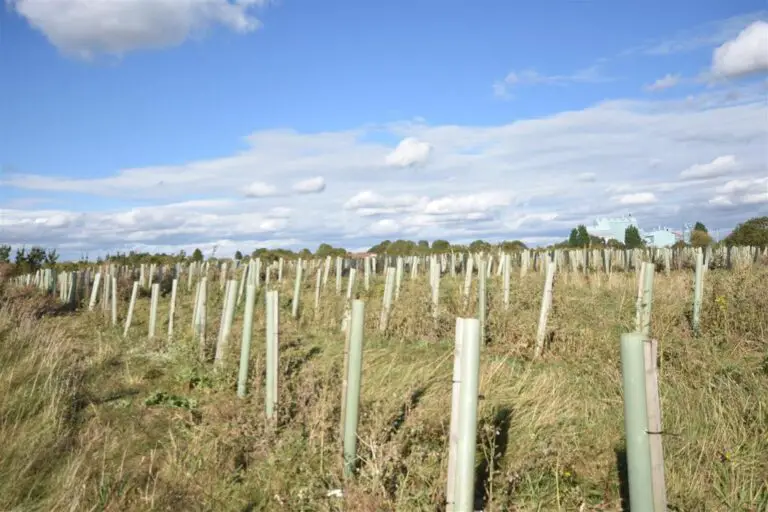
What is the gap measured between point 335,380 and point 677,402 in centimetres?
325

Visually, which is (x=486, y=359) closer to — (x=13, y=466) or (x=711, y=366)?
(x=711, y=366)

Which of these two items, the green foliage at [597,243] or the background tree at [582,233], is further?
the background tree at [582,233]

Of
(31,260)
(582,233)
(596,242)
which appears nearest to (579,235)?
(582,233)

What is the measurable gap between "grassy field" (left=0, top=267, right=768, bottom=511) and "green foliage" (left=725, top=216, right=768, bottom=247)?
32238mm

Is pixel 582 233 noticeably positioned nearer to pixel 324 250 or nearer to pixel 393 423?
pixel 324 250

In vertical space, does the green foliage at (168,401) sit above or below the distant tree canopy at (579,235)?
below

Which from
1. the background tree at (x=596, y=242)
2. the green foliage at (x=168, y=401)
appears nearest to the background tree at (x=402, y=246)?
the background tree at (x=596, y=242)

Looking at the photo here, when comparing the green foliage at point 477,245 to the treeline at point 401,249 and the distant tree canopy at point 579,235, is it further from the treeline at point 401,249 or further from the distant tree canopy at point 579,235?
the distant tree canopy at point 579,235

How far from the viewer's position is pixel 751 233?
125 ft

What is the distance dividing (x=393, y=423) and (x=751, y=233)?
131ft

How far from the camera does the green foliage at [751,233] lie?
1457 inches

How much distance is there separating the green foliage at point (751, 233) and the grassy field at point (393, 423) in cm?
3224

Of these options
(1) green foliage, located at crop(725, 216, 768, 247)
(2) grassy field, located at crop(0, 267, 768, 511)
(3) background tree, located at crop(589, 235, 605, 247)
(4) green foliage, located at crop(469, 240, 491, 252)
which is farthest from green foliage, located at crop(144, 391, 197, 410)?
(1) green foliage, located at crop(725, 216, 768, 247)

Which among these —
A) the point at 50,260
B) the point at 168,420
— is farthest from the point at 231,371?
the point at 50,260
